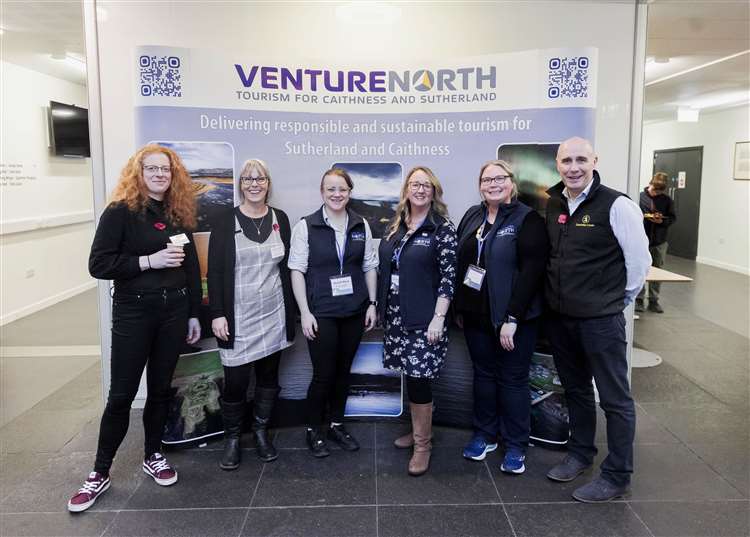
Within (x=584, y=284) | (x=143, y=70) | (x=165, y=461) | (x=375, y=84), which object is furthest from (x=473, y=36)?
(x=165, y=461)

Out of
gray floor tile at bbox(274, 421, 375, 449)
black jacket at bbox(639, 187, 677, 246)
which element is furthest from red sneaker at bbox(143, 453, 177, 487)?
black jacket at bbox(639, 187, 677, 246)

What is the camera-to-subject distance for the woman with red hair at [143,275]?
7.42ft

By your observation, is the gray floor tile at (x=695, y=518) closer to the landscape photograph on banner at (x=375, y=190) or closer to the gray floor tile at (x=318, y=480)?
the gray floor tile at (x=318, y=480)

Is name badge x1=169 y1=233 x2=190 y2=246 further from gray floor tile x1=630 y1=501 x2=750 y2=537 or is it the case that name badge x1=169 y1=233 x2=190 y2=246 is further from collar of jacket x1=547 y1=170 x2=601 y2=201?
gray floor tile x1=630 y1=501 x2=750 y2=537

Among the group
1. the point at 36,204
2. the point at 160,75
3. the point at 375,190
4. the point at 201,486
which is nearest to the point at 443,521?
the point at 201,486

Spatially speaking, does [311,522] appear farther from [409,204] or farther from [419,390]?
[409,204]

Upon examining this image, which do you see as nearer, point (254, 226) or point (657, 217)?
point (254, 226)

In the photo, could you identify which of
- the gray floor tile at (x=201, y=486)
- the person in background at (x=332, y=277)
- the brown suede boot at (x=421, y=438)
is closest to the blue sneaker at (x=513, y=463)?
the brown suede boot at (x=421, y=438)

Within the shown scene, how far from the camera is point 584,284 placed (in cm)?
230

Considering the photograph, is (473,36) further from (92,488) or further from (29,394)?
(29,394)

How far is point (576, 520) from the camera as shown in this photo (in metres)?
2.27

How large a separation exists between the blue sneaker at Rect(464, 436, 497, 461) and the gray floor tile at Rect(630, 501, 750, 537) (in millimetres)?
692

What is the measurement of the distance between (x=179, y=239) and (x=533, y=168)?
180cm

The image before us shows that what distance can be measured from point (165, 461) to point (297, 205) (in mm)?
1416
